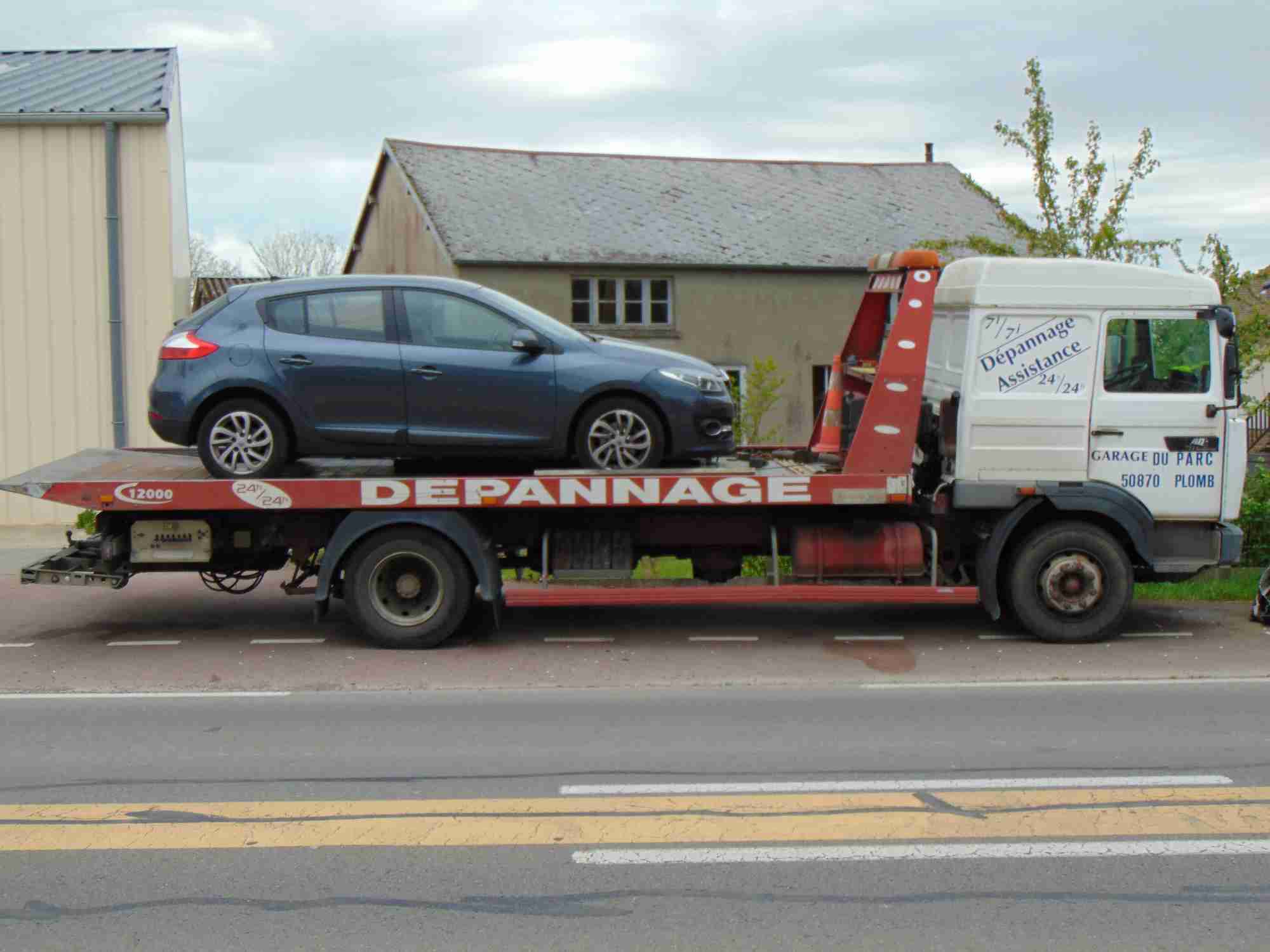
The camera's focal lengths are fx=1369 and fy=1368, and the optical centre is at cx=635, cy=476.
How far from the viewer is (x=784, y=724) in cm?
762

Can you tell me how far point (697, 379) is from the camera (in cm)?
994

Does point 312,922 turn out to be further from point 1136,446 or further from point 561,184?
point 561,184

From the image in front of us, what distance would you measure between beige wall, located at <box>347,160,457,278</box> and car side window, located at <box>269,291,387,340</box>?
16906mm

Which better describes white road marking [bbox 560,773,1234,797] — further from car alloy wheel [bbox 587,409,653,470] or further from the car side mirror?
the car side mirror

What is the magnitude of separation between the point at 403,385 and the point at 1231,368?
5891mm

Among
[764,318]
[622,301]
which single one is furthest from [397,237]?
[764,318]

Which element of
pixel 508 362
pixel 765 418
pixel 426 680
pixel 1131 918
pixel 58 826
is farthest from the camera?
pixel 765 418

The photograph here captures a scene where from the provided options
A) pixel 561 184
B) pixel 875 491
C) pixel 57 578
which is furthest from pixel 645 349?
pixel 561 184

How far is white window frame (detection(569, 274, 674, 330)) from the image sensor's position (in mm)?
27766

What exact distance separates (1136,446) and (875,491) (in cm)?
193

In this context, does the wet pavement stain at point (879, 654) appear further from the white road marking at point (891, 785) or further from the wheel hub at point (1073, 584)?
the white road marking at point (891, 785)

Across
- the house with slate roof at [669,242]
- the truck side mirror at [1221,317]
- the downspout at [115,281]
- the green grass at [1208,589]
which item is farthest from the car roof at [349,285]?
the house with slate roof at [669,242]

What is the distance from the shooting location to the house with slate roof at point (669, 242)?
2742 centimetres

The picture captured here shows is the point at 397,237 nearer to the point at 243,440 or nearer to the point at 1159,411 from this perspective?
the point at 243,440
